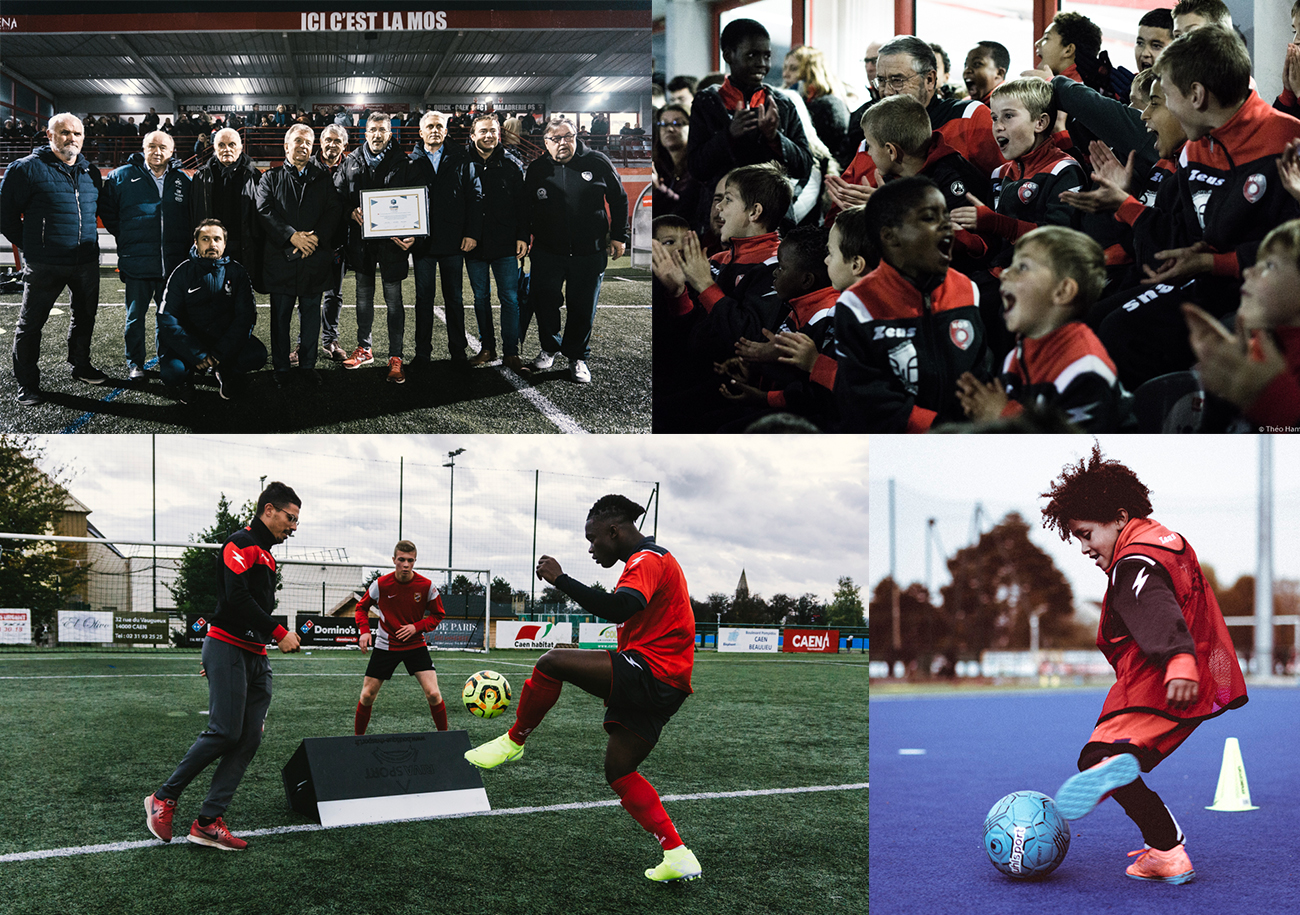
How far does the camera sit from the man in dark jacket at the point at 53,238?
440cm

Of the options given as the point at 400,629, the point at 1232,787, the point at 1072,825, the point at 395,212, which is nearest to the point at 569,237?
the point at 395,212

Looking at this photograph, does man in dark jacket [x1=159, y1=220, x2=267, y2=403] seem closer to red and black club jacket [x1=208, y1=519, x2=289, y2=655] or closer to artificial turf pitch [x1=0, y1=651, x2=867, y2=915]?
red and black club jacket [x1=208, y1=519, x2=289, y2=655]

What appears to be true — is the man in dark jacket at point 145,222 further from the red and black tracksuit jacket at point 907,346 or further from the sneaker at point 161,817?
the red and black tracksuit jacket at point 907,346

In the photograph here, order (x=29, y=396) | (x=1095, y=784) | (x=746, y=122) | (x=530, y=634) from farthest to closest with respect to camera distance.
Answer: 1. (x=530, y=634)
2. (x=29, y=396)
3. (x=746, y=122)
4. (x=1095, y=784)

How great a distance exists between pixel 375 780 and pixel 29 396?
241 cm

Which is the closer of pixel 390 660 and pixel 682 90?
pixel 682 90

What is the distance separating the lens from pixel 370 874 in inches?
136

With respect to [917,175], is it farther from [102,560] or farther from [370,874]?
[102,560]

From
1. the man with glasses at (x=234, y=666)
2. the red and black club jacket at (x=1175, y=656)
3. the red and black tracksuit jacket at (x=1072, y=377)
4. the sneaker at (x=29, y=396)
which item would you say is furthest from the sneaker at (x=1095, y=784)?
the sneaker at (x=29, y=396)

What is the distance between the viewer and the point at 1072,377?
2646 millimetres

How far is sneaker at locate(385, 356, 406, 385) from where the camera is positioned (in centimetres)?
456

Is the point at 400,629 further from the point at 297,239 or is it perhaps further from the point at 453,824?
the point at 297,239

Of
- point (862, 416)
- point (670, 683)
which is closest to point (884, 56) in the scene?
point (862, 416)

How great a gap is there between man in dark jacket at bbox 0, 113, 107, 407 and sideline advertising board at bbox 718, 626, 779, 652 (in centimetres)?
442
